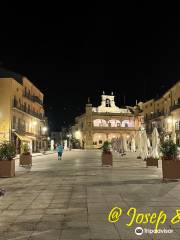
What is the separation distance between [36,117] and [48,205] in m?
51.8

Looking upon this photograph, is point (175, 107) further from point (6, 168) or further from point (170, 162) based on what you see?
point (6, 168)

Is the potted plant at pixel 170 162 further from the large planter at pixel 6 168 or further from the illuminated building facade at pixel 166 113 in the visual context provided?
the illuminated building facade at pixel 166 113

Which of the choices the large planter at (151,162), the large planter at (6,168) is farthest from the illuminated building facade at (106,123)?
the large planter at (6,168)

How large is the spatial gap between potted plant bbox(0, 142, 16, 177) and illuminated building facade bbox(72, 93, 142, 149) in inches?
3145

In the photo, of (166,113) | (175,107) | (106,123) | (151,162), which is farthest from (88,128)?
(151,162)

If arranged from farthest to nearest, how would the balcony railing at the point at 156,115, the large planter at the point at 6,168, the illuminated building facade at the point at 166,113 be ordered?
the balcony railing at the point at 156,115 < the illuminated building facade at the point at 166,113 < the large planter at the point at 6,168

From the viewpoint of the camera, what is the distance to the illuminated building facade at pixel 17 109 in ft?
145

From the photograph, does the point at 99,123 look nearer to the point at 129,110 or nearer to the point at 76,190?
the point at 129,110

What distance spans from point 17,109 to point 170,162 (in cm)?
3581

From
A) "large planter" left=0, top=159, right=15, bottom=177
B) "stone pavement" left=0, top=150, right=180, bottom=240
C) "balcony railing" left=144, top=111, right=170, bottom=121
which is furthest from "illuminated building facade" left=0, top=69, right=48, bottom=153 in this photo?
"stone pavement" left=0, top=150, right=180, bottom=240

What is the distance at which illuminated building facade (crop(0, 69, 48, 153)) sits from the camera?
44125mm

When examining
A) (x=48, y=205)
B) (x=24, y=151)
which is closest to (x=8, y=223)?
(x=48, y=205)

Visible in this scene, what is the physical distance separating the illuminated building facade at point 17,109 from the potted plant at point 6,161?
95.8 feet

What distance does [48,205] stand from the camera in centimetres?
800
